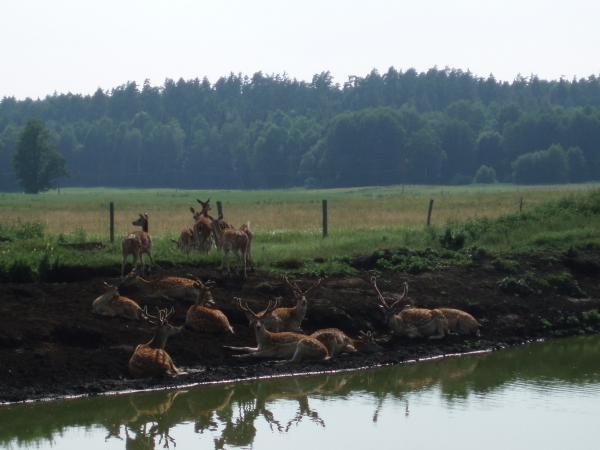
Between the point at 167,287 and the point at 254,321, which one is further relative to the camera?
the point at 167,287

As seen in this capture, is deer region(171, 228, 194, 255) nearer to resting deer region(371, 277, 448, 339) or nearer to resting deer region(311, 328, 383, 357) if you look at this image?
resting deer region(371, 277, 448, 339)

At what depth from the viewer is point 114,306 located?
14742 mm

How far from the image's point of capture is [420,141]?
113688mm

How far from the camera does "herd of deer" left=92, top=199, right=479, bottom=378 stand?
1331cm

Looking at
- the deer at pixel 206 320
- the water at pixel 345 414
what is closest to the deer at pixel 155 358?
the water at pixel 345 414

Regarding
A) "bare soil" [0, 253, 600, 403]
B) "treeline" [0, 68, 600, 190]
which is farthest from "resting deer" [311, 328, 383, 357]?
"treeline" [0, 68, 600, 190]

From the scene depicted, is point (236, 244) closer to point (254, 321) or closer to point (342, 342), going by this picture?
point (254, 321)

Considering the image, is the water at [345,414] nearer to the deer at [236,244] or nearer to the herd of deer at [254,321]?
the herd of deer at [254,321]

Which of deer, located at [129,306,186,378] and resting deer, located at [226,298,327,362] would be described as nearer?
deer, located at [129,306,186,378]

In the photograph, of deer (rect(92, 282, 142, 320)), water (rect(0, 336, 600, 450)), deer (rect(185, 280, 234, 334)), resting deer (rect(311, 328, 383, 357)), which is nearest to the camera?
water (rect(0, 336, 600, 450))

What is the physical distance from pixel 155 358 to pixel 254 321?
76.6 inches

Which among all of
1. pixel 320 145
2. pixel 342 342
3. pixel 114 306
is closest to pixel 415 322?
pixel 342 342

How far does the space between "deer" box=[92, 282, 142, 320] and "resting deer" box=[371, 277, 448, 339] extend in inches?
168

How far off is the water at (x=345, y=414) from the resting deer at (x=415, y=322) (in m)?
1.44
